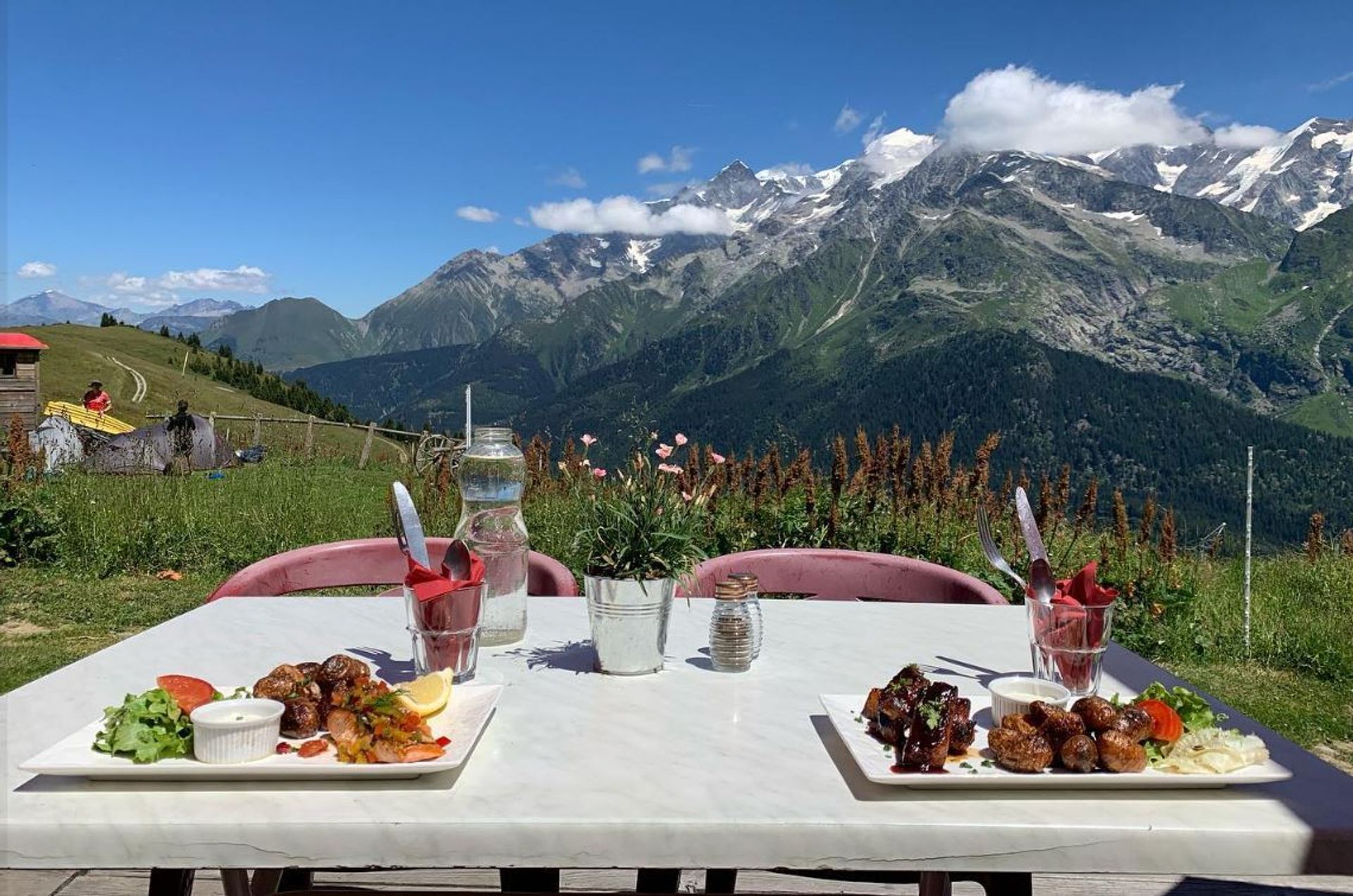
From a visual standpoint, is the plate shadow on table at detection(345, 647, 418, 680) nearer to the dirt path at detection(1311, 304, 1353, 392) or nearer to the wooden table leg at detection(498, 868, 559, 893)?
the wooden table leg at detection(498, 868, 559, 893)

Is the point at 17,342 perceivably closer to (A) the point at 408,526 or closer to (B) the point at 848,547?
(B) the point at 848,547

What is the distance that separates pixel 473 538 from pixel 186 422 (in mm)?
12640

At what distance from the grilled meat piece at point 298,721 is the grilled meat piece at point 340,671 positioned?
0.29 ft

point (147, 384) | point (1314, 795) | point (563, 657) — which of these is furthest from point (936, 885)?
point (147, 384)

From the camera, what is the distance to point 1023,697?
4.68 feet

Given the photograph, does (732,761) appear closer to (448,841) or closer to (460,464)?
(448,841)

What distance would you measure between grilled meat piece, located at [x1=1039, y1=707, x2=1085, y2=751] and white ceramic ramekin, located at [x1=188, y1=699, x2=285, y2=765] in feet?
3.20

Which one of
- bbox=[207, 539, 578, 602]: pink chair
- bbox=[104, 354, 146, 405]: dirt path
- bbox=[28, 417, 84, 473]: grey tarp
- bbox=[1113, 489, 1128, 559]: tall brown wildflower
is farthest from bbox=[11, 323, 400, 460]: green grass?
bbox=[207, 539, 578, 602]: pink chair

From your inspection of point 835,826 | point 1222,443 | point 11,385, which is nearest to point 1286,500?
point 1222,443

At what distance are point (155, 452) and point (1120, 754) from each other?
12.3 metres

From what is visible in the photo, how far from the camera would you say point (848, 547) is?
6.02m

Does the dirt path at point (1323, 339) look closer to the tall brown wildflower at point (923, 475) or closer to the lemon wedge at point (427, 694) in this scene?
the tall brown wildflower at point (923, 475)

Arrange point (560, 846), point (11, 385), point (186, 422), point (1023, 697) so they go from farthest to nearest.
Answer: point (11, 385) < point (186, 422) < point (1023, 697) < point (560, 846)

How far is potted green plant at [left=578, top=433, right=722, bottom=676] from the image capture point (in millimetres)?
1635
